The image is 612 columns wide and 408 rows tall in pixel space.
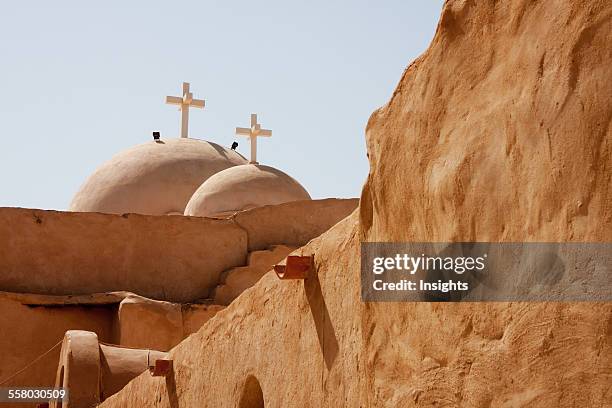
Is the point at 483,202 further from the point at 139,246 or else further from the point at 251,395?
the point at 139,246

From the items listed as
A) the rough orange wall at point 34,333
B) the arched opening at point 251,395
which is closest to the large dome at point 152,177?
the rough orange wall at point 34,333

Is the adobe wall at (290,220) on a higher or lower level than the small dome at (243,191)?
lower

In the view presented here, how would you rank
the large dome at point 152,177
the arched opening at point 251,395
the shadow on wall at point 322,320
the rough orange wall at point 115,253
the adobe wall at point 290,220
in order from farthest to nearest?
the large dome at point 152,177 → the adobe wall at point 290,220 → the rough orange wall at point 115,253 → the arched opening at point 251,395 → the shadow on wall at point 322,320

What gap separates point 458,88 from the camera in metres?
3.68

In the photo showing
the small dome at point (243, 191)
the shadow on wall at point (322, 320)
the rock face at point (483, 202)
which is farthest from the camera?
the small dome at point (243, 191)

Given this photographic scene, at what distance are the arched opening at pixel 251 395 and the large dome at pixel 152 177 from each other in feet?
42.0

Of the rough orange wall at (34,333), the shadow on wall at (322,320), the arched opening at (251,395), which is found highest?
the rough orange wall at (34,333)

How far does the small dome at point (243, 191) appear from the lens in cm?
1622

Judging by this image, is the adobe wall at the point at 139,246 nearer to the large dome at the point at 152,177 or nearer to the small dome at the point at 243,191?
the small dome at the point at 243,191

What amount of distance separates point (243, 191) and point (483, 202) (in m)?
13.0

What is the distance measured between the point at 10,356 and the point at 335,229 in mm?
8146

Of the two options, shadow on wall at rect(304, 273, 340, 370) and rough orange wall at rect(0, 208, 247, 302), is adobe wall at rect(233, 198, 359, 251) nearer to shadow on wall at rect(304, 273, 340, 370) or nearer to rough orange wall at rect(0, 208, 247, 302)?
rough orange wall at rect(0, 208, 247, 302)

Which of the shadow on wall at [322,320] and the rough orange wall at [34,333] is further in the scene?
the rough orange wall at [34,333]

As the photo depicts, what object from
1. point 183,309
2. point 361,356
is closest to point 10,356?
point 183,309
